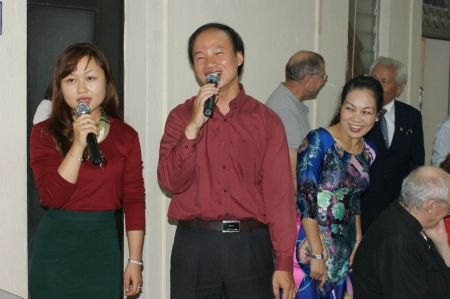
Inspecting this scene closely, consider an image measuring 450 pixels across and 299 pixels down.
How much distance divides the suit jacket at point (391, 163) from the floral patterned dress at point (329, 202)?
1.08 m

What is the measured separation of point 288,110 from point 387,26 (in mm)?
2608

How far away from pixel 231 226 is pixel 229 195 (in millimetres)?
128

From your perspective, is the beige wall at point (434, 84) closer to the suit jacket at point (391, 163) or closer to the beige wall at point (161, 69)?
the beige wall at point (161, 69)

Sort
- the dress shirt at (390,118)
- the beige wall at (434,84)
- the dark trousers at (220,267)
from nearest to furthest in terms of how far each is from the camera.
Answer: the dark trousers at (220,267), the dress shirt at (390,118), the beige wall at (434,84)

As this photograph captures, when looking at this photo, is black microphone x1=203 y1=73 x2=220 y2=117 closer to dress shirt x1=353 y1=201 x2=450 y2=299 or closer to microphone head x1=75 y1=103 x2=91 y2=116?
microphone head x1=75 y1=103 x2=91 y2=116

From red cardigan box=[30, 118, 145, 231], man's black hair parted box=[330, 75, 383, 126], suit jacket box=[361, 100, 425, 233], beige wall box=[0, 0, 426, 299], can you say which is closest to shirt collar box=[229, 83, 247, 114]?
red cardigan box=[30, 118, 145, 231]

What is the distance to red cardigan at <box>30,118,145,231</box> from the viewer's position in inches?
86.3

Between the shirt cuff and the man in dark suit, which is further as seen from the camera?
the man in dark suit

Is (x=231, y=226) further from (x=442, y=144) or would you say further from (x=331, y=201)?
(x=442, y=144)

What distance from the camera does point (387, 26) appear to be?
570 cm

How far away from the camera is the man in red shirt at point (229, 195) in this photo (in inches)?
92.7

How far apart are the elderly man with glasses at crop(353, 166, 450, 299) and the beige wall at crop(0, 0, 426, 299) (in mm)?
1342
